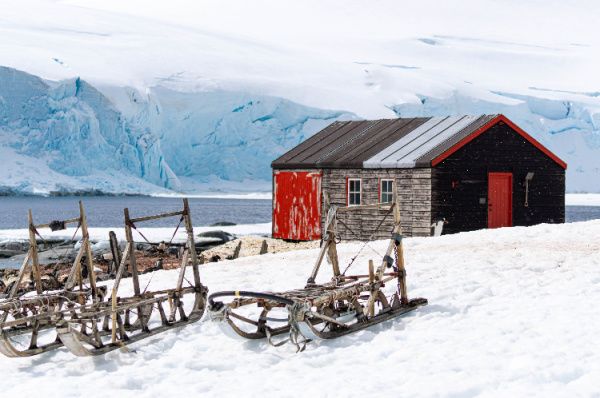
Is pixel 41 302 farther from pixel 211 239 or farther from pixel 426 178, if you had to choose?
pixel 211 239

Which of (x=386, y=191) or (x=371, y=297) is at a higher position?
(x=386, y=191)

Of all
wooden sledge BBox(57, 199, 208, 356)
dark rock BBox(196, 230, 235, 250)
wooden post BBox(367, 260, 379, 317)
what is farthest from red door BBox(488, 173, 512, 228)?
wooden post BBox(367, 260, 379, 317)

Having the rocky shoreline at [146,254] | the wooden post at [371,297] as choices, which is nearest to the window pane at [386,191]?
the rocky shoreline at [146,254]

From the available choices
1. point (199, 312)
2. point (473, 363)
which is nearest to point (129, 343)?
point (199, 312)

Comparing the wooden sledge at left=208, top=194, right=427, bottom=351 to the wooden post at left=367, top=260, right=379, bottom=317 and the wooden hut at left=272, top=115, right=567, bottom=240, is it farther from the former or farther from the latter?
the wooden hut at left=272, top=115, right=567, bottom=240

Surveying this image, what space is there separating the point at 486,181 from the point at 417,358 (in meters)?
16.3

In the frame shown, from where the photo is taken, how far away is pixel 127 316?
40.0ft

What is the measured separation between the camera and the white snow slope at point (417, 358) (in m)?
9.39

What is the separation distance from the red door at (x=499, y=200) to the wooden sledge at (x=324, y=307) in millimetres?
13948

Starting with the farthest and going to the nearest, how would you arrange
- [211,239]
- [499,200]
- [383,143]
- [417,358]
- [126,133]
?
[126,133]
[211,239]
[383,143]
[499,200]
[417,358]

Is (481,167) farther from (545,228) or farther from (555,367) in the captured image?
(555,367)

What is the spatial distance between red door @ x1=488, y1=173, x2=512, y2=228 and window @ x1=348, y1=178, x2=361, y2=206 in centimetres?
384

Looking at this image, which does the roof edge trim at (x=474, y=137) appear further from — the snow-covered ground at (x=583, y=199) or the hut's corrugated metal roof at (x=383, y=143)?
the snow-covered ground at (x=583, y=199)

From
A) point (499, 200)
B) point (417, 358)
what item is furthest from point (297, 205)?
point (417, 358)
